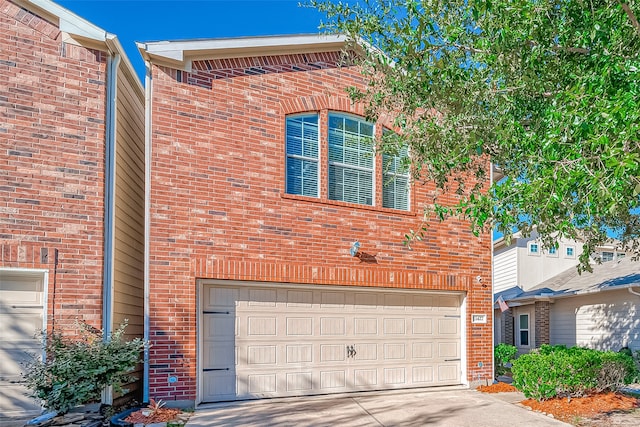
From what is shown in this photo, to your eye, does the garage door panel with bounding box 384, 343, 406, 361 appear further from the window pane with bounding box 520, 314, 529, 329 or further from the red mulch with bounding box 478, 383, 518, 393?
the window pane with bounding box 520, 314, 529, 329

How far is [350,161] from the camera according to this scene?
9844mm

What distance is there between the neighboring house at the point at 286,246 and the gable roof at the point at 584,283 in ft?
18.8

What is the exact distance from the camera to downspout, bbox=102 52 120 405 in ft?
24.3

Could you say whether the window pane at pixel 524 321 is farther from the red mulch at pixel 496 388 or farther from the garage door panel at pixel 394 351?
the garage door panel at pixel 394 351

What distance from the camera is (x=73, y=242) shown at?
730 cm

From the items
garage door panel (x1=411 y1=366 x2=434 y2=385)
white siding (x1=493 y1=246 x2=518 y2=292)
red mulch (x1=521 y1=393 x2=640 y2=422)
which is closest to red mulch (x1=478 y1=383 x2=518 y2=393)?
garage door panel (x1=411 y1=366 x2=434 y2=385)

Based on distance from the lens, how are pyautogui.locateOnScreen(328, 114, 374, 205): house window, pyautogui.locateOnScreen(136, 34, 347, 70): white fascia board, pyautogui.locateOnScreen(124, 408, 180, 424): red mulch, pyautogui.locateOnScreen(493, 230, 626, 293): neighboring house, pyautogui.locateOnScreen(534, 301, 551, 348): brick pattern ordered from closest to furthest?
pyautogui.locateOnScreen(124, 408, 180, 424): red mulch, pyautogui.locateOnScreen(136, 34, 347, 70): white fascia board, pyautogui.locateOnScreen(328, 114, 374, 205): house window, pyautogui.locateOnScreen(534, 301, 551, 348): brick pattern, pyautogui.locateOnScreen(493, 230, 626, 293): neighboring house

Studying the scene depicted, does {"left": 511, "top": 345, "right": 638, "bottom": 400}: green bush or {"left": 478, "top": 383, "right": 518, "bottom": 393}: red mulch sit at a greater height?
{"left": 511, "top": 345, "right": 638, "bottom": 400}: green bush

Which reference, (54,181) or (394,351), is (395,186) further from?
(54,181)

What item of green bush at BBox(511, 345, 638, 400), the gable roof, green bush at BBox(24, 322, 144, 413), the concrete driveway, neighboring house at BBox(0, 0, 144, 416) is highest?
neighboring house at BBox(0, 0, 144, 416)

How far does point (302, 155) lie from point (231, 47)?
7.96 feet

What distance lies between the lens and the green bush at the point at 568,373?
832 cm

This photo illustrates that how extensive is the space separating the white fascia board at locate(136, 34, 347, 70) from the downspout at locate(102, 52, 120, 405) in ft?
2.38

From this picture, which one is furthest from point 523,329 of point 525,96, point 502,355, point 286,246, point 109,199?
point 109,199
